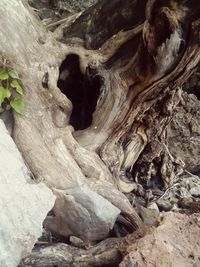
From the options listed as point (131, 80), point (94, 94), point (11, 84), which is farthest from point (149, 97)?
point (11, 84)

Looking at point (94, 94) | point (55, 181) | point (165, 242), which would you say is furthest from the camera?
point (94, 94)

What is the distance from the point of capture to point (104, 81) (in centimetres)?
407

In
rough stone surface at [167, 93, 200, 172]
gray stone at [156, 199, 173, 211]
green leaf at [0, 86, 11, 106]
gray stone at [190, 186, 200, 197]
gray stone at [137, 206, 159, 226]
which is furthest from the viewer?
rough stone surface at [167, 93, 200, 172]

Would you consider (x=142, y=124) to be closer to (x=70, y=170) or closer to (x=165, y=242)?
(x=70, y=170)

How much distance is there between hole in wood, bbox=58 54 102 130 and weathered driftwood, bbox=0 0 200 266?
14 mm

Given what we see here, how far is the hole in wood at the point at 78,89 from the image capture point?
418 centimetres

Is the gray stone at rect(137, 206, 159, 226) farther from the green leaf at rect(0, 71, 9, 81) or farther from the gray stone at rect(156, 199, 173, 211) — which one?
the green leaf at rect(0, 71, 9, 81)

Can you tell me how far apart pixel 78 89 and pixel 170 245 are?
6.71ft

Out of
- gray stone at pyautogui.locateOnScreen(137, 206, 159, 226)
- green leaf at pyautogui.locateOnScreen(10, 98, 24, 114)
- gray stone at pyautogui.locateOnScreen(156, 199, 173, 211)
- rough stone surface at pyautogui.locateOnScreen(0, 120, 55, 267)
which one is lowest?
gray stone at pyautogui.locateOnScreen(156, 199, 173, 211)

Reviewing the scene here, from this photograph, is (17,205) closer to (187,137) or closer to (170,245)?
(170,245)

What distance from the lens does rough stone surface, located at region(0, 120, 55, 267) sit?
2.84 metres

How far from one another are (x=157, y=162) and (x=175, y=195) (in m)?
0.39

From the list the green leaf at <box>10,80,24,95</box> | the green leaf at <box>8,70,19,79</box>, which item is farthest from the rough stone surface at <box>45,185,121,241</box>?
the green leaf at <box>8,70,19,79</box>

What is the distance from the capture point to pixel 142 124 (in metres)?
4.34
